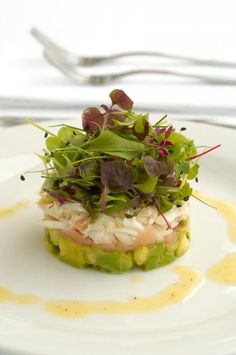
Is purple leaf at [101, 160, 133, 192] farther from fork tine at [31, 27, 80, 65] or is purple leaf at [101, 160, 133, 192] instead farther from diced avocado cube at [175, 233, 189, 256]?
fork tine at [31, 27, 80, 65]

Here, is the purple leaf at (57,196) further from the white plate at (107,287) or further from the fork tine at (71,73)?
the fork tine at (71,73)

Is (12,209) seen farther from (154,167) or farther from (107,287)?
(154,167)

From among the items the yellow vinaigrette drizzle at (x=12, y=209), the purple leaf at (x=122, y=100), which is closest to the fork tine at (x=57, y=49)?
the yellow vinaigrette drizzle at (x=12, y=209)

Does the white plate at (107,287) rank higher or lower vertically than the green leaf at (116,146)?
lower

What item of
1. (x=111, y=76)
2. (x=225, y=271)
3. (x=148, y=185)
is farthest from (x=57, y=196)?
(x=111, y=76)

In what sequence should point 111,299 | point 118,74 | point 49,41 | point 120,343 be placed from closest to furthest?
point 120,343, point 111,299, point 118,74, point 49,41

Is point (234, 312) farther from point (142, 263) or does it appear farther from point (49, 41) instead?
point (49, 41)

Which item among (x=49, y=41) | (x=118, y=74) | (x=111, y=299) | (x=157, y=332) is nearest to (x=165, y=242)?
(x=111, y=299)
